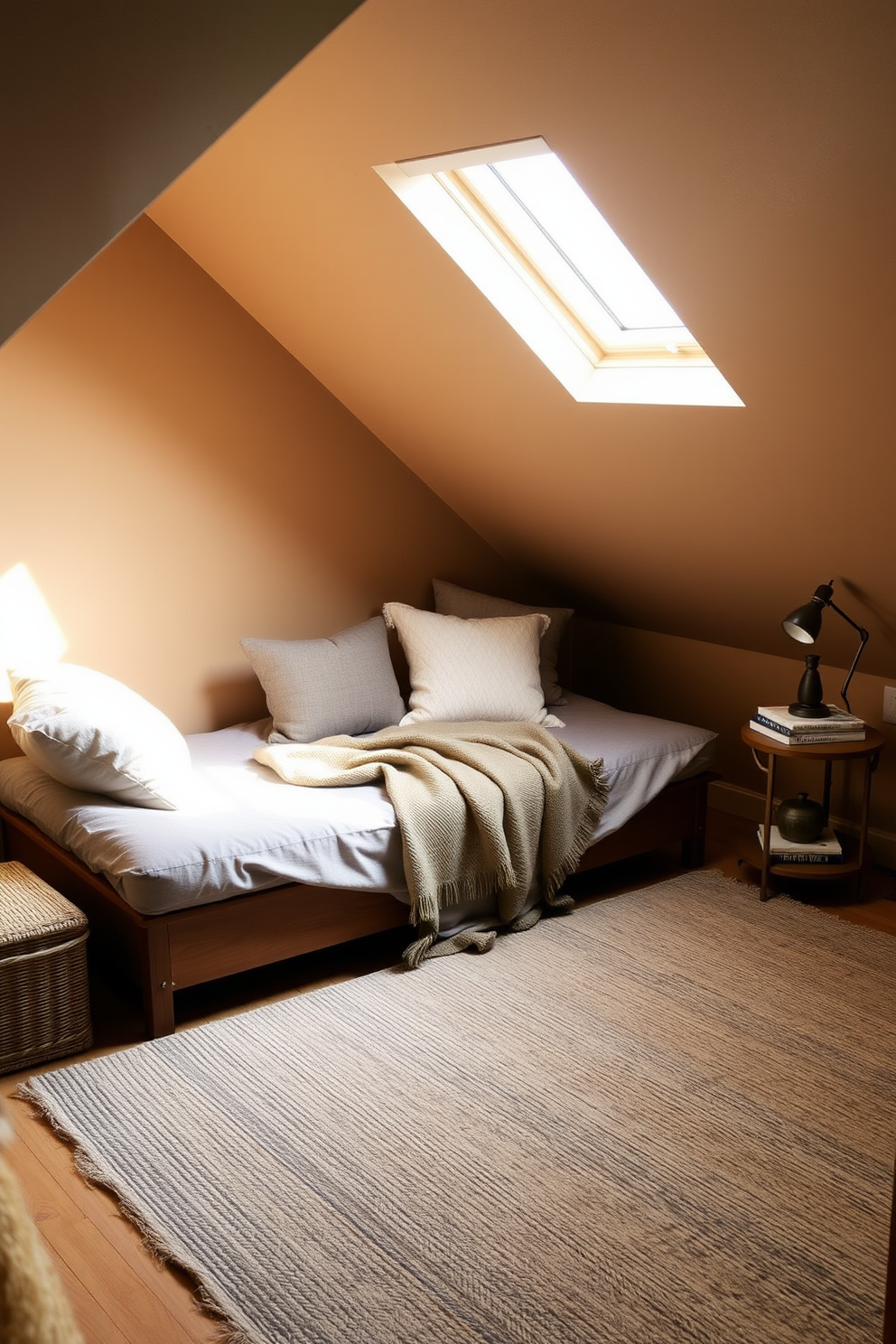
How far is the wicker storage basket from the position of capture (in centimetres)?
254

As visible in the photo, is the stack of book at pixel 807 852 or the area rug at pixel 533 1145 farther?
the stack of book at pixel 807 852

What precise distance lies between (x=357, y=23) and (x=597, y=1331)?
7.81 ft

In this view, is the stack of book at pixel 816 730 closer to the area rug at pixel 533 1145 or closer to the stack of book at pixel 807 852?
the stack of book at pixel 807 852

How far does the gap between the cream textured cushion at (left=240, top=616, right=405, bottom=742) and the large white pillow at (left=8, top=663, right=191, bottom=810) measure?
582 mm

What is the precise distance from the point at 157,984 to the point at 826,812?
6.86 feet

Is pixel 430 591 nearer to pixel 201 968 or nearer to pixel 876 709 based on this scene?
pixel 876 709

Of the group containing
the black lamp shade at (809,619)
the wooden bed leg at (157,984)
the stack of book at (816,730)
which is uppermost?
the black lamp shade at (809,619)

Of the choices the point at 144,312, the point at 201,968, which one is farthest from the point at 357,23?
the point at 201,968

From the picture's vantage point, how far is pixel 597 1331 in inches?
71.2

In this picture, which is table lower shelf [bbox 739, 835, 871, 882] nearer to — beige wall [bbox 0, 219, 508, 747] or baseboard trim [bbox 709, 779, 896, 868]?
baseboard trim [bbox 709, 779, 896, 868]

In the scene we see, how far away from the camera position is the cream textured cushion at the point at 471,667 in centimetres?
379

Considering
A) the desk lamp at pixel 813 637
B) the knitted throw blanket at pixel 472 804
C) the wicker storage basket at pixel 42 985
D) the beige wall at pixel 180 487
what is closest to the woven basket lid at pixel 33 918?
the wicker storage basket at pixel 42 985

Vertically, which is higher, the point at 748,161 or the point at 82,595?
the point at 748,161

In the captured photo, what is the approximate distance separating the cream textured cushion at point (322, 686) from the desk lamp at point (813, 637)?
1.27 metres
